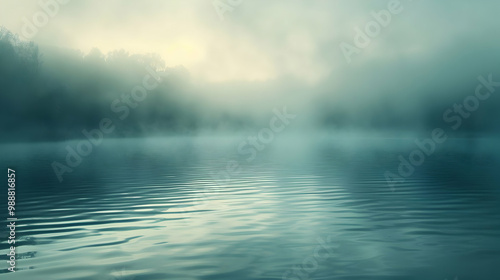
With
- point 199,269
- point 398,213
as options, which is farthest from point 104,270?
point 398,213

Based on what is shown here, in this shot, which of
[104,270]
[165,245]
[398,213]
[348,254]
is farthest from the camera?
[398,213]

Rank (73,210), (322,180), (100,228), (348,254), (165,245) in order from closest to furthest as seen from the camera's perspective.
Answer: (348,254) → (165,245) → (100,228) → (73,210) → (322,180)

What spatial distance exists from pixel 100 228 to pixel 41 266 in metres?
8.49

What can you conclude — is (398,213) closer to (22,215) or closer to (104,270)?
(104,270)

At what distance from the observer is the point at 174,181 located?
56844 millimetres

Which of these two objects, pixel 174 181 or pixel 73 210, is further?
pixel 174 181

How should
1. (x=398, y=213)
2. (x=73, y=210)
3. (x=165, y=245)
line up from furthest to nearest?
1. (x=73, y=210)
2. (x=398, y=213)
3. (x=165, y=245)

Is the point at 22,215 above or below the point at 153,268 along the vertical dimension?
above

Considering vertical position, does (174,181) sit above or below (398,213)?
above

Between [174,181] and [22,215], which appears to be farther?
[174,181]

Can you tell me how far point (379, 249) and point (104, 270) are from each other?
35.0ft

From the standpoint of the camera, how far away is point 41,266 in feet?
61.1

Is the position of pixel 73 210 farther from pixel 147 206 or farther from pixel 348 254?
pixel 348 254

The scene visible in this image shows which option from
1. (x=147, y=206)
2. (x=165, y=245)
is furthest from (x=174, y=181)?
(x=165, y=245)
